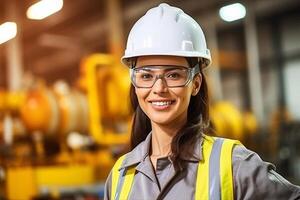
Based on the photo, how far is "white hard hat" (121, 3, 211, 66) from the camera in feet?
5.47

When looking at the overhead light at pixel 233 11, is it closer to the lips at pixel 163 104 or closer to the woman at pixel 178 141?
the woman at pixel 178 141

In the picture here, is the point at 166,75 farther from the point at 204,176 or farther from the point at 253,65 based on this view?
the point at 253,65

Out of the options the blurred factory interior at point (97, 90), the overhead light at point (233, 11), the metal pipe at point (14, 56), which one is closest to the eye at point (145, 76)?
the blurred factory interior at point (97, 90)

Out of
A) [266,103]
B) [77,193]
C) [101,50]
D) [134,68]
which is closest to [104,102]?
[77,193]

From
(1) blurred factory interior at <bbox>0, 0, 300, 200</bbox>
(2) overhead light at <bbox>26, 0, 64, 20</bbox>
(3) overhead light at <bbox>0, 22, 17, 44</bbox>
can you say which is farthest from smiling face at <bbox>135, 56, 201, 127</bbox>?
(3) overhead light at <bbox>0, 22, 17, 44</bbox>

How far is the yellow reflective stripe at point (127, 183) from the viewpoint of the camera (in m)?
1.68

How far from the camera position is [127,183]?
1711 mm

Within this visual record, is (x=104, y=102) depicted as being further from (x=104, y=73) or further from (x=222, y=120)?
(x=222, y=120)

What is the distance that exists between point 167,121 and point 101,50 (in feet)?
43.5

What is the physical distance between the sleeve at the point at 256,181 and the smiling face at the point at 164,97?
0.79ft

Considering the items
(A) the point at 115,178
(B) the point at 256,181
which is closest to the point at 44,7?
(A) the point at 115,178

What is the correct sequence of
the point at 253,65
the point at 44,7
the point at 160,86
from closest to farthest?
1. the point at 160,86
2. the point at 44,7
3. the point at 253,65

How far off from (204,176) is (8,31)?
314 inches

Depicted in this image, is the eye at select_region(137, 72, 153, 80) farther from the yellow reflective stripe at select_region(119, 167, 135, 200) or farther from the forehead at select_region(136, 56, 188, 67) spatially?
the yellow reflective stripe at select_region(119, 167, 135, 200)
